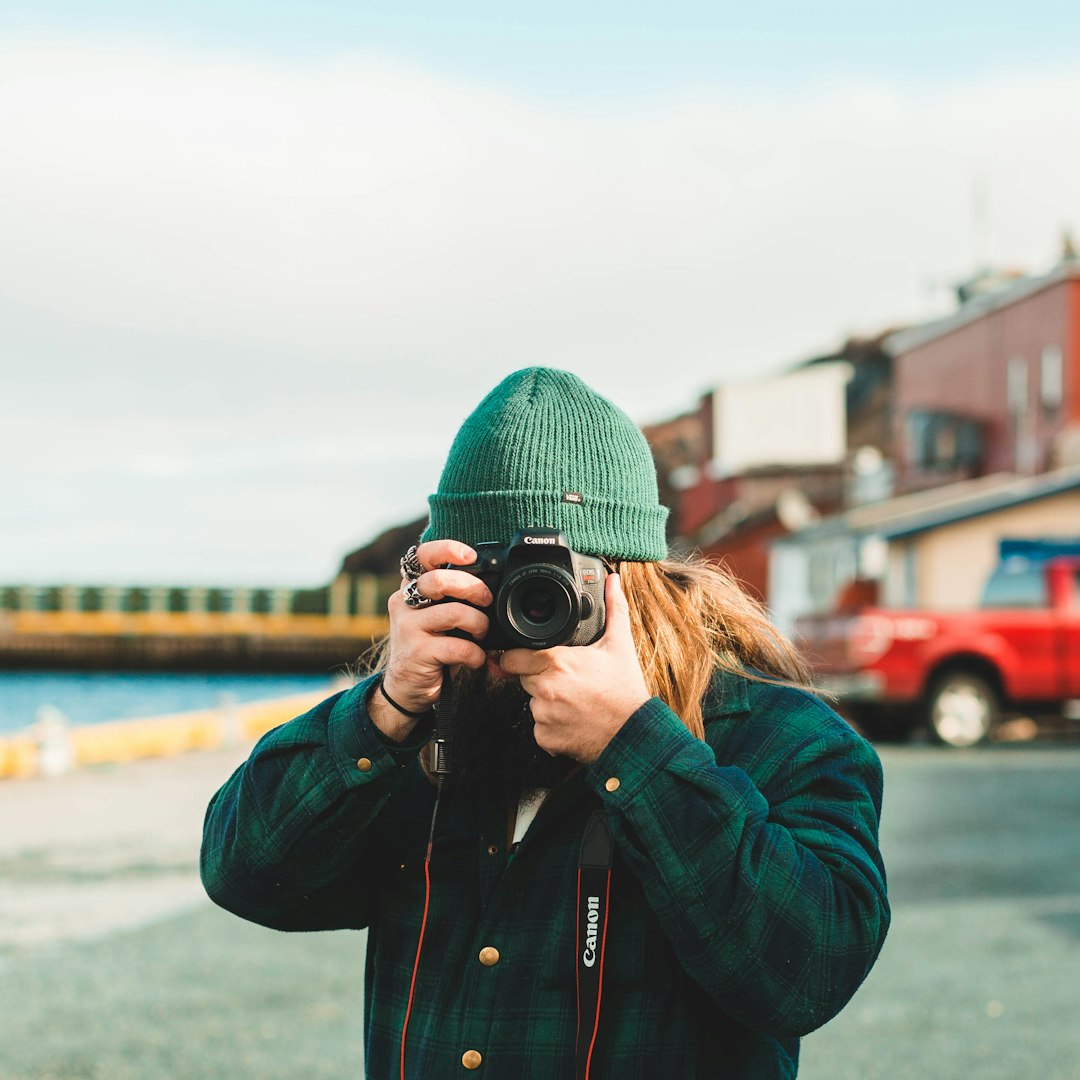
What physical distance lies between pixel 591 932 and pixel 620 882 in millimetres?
106

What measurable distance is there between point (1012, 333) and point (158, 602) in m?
70.5

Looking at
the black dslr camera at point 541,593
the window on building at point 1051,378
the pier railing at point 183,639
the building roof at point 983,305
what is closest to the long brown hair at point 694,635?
the black dslr camera at point 541,593

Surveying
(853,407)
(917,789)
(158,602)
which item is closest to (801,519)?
(853,407)

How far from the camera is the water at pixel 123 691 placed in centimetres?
5181

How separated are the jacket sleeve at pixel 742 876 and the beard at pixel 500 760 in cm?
19

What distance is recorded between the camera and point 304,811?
75.8 inches

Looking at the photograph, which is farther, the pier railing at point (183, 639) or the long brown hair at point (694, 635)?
the pier railing at point (183, 639)

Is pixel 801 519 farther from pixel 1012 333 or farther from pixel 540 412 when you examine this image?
pixel 540 412

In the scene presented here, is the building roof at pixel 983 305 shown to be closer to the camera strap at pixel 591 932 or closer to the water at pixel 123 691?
the water at pixel 123 691

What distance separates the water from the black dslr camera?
1805 inches

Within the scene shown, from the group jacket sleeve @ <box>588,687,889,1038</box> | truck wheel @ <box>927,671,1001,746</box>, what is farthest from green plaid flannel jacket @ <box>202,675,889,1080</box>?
truck wheel @ <box>927,671,1001,746</box>

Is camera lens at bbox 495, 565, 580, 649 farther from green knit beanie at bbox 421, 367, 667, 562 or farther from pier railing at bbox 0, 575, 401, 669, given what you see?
pier railing at bbox 0, 575, 401, 669

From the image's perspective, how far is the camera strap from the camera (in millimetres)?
1783

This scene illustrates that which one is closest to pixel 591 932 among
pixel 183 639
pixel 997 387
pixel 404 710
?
pixel 404 710
